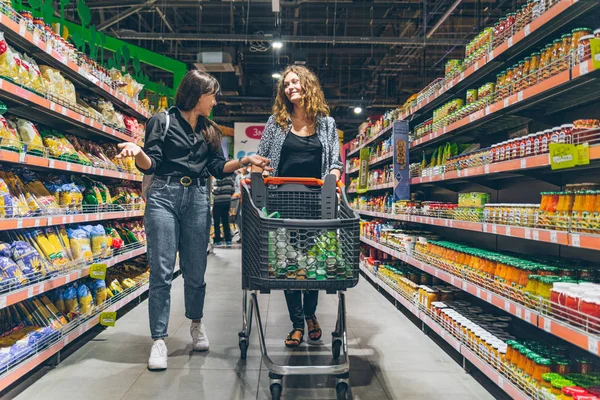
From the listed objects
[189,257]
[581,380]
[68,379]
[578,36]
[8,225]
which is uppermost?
[578,36]

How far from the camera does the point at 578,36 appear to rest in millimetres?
2139

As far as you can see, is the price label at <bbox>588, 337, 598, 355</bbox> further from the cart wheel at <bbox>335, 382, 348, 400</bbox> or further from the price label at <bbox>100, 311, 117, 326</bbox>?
the price label at <bbox>100, 311, 117, 326</bbox>

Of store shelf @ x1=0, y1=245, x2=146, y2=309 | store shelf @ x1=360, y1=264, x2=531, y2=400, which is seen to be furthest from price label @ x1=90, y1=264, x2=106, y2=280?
store shelf @ x1=360, y1=264, x2=531, y2=400

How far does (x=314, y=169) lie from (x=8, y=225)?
64.3 inches

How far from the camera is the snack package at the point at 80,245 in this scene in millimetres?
3236

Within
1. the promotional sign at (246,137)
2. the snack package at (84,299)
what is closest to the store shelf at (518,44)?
the snack package at (84,299)

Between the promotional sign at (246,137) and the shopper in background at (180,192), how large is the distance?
11781 millimetres

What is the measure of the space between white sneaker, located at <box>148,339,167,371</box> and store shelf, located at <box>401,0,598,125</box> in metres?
2.60

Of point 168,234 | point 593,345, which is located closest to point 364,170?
point 168,234

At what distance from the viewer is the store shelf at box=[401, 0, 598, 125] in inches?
89.0

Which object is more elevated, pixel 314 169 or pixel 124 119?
pixel 124 119

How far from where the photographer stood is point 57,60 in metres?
3.02

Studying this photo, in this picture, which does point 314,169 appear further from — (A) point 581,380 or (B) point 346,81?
(B) point 346,81

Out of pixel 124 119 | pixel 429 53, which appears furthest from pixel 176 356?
pixel 429 53
